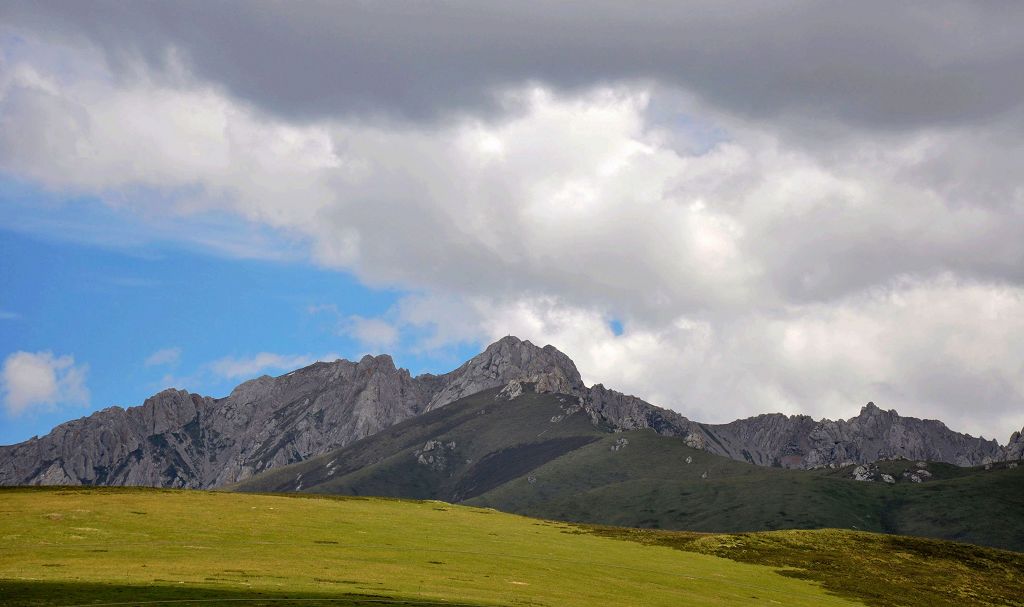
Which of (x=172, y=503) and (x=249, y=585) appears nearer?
(x=249, y=585)

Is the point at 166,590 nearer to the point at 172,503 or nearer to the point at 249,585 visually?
the point at 249,585

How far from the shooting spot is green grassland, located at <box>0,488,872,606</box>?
196 feet

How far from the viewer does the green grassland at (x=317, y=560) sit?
59.8 m

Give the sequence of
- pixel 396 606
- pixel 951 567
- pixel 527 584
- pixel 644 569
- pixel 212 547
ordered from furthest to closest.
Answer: pixel 951 567 < pixel 644 569 < pixel 212 547 < pixel 527 584 < pixel 396 606

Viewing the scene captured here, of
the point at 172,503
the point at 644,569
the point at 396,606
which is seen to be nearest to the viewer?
the point at 396,606

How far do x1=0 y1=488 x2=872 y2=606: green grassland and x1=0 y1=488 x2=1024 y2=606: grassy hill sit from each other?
0.23 metres

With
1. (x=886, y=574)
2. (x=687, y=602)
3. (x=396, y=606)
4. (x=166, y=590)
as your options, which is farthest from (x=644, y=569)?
(x=166, y=590)

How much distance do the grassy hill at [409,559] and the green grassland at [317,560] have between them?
230mm

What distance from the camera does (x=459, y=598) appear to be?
62.8 metres

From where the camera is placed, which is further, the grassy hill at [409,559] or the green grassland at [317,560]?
the grassy hill at [409,559]

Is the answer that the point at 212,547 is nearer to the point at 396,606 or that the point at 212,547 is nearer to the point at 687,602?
the point at 396,606

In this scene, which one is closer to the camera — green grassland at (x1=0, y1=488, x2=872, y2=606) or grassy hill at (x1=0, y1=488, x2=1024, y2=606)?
green grassland at (x1=0, y1=488, x2=872, y2=606)

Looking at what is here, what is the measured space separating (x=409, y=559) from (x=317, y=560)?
9660mm

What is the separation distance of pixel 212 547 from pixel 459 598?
2899cm
